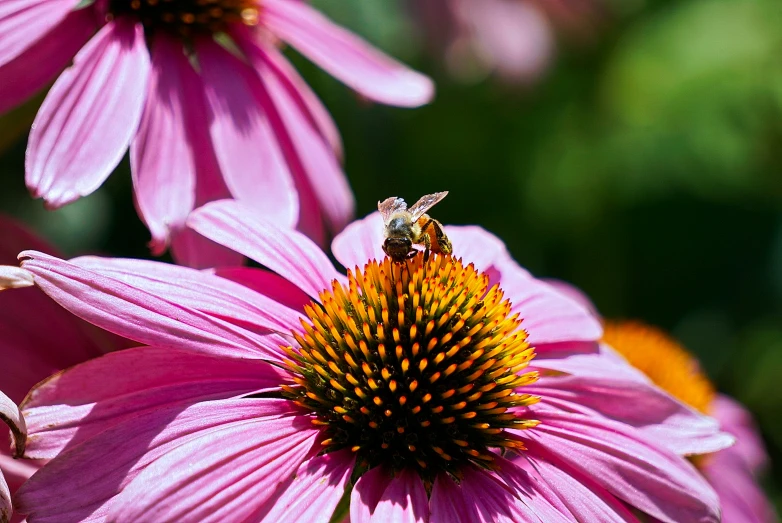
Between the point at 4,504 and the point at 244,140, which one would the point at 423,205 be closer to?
the point at 244,140

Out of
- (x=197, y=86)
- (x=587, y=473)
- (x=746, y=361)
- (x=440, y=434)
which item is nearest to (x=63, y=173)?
(x=197, y=86)

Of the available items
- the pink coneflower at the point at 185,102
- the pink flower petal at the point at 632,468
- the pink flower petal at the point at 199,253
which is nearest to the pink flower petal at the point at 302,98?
the pink coneflower at the point at 185,102

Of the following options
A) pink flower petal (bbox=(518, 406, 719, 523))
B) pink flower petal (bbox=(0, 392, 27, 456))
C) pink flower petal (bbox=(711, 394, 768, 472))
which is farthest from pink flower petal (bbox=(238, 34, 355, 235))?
pink flower petal (bbox=(711, 394, 768, 472))

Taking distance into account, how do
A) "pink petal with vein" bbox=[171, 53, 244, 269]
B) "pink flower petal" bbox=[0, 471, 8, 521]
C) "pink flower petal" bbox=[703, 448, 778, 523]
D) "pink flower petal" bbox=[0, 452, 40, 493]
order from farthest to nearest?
"pink flower petal" bbox=[703, 448, 778, 523]
"pink petal with vein" bbox=[171, 53, 244, 269]
"pink flower petal" bbox=[0, 452, 40, 493]
"pink flower petal" bbox=[0, 471, 8, 521]

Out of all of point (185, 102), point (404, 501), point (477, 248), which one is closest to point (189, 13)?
point (185, 102)

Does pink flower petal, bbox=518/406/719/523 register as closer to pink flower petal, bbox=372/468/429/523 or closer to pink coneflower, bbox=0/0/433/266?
pink flower petal, bbox=372/468/429/523

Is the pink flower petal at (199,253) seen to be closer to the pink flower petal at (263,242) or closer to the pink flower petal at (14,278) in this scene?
the pink flower petal at (263,242)
